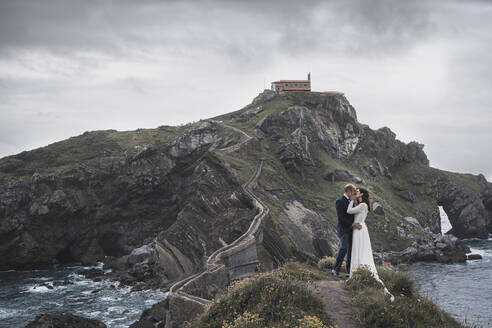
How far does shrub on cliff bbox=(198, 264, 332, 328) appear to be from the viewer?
1091cm

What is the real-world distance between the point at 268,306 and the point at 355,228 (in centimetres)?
501

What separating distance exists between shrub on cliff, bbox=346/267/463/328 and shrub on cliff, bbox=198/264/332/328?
136 centimetres

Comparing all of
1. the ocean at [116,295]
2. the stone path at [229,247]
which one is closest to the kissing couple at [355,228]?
the stone path at [229,247]

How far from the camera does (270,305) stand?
11836mm

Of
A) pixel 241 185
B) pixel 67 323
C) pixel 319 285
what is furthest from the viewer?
pixel 241 185

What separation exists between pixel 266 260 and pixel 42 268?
209 ft

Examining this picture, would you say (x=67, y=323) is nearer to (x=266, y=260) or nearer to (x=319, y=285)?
(x=266, y=260)

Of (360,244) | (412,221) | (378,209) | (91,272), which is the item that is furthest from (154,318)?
(412,221)

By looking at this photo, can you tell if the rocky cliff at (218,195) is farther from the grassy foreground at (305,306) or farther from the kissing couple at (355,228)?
the grassy foreground at (305,306)

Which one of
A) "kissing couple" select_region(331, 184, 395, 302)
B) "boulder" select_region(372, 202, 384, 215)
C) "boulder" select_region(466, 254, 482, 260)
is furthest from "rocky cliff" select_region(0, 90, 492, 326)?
"kissing couple" select_region(331, 184, 395, 302)

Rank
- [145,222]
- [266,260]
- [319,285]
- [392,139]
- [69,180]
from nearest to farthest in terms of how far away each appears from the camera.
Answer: [319,285]
[266,260]
[69,180]
[145,222]
[392,139]

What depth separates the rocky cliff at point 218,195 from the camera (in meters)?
59.4

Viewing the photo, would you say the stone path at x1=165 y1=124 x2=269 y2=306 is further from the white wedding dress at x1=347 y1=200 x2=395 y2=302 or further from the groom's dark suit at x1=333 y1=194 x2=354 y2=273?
the white wedding dress at x1=347 y1=200 x2=395 y2=302

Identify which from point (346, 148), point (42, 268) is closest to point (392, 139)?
point (346, 148)
